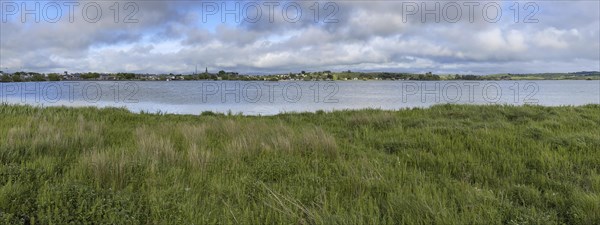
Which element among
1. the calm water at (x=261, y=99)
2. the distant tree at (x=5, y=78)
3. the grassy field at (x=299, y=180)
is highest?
the distant tree at (x=5, y=78)

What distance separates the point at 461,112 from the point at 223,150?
12105mm

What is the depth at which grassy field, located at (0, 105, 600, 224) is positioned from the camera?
12.5 feet

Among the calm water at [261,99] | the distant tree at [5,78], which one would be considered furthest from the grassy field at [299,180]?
the distant tree at [5,78]

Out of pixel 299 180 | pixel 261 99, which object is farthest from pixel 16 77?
pixel 299 180

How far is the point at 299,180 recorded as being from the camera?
5.23 meters

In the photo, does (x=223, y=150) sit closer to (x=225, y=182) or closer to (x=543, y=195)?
(x=225, y=182)

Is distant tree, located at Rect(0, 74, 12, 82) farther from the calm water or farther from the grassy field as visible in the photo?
the grassy field

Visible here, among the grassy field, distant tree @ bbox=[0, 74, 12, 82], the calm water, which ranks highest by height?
distant tree @ bbox=[0, 74, 12, 82]

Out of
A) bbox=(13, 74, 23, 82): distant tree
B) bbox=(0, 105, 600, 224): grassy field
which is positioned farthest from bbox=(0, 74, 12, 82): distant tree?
bbox=(0, 105, 600, 224): grassy field

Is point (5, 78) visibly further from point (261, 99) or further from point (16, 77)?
point (261, 99)

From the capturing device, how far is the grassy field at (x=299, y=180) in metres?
3.81

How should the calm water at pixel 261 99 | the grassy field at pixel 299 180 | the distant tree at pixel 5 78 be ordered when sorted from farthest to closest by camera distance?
the distant tree at pixel 5 78 → the calm water at pixel 261 99 → the grassy field at pixel 299 180

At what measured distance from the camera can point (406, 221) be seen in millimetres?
3760

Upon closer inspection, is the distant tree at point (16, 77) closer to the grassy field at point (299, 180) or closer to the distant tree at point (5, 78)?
the distant tree at point (5, 78)
